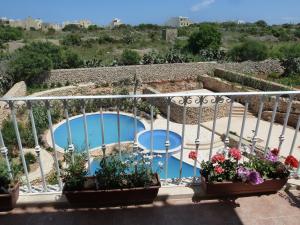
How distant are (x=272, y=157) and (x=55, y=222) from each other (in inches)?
85.9

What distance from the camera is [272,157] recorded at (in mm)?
2869

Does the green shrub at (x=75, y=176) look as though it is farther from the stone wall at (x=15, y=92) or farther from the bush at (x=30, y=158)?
the stone wall at (x=15, y=92)

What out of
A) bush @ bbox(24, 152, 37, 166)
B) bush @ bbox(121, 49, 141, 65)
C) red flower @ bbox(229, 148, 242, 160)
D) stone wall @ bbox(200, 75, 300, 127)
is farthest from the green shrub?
bush @ bbox(121, 49, 141, 65)

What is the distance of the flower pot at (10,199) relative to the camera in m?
2.56

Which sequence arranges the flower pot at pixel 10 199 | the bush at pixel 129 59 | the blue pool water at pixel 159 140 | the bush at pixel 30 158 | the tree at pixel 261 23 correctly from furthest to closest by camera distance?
the tree at pixel 261 23 < the bush at pixel 129 59 < the blue pool water at pixel 159 140 < the bush at pixel 30 158 < the flower pot at pixel 10 199

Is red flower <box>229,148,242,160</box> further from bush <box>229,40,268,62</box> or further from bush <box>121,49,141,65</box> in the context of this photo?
bush <box>229,40,268,62</box>

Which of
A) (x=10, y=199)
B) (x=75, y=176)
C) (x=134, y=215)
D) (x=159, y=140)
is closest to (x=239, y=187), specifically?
(x=134, y=215)

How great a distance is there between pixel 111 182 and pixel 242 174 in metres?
1.25

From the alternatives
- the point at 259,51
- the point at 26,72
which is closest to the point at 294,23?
the point at 259,51

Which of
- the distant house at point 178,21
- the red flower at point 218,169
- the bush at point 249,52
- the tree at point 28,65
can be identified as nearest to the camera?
the red flower at point 218,169

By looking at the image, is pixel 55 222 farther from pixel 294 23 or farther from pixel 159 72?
pixel 294 23

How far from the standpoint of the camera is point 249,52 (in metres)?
20.4

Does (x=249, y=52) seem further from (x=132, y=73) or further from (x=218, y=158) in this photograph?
(x=218, y=158)

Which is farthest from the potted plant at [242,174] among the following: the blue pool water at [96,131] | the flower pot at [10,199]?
the blue pool water at [96,131]
